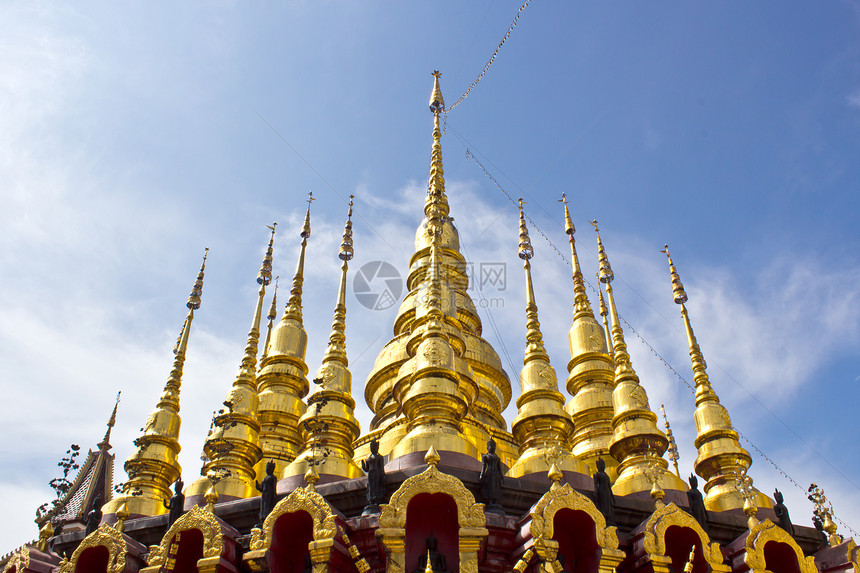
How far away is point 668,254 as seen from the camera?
77.3ft

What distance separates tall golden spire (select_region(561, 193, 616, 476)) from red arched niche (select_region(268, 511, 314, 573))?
10161 mm

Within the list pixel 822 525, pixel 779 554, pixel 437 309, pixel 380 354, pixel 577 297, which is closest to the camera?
pixel 779 554

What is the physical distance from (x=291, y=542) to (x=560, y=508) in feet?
13.8

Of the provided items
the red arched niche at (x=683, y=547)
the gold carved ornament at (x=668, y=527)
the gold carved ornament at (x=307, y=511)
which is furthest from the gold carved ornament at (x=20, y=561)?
the red arched niche at (x=683, y=547)

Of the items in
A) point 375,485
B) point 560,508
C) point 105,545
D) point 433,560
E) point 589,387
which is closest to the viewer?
point 433,560

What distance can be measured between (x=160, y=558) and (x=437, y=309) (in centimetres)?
753

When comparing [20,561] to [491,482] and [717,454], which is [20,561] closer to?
[491,482]

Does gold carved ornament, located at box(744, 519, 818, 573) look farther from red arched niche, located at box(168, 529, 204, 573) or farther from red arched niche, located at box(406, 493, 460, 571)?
red arched niche, located at box(168, 529, 204, 573)

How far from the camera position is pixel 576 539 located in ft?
38.6

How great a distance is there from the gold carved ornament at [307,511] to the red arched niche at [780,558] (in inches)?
277

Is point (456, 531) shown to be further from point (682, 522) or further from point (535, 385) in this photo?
point (535, 385)

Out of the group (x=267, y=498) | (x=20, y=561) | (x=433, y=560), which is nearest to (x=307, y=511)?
(x=267, y=498)

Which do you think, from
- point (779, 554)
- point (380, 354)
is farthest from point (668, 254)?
point (779, 554)

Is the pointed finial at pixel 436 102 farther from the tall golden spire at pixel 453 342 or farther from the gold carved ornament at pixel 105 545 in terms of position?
the gold carved ornament at pixel 105 545
